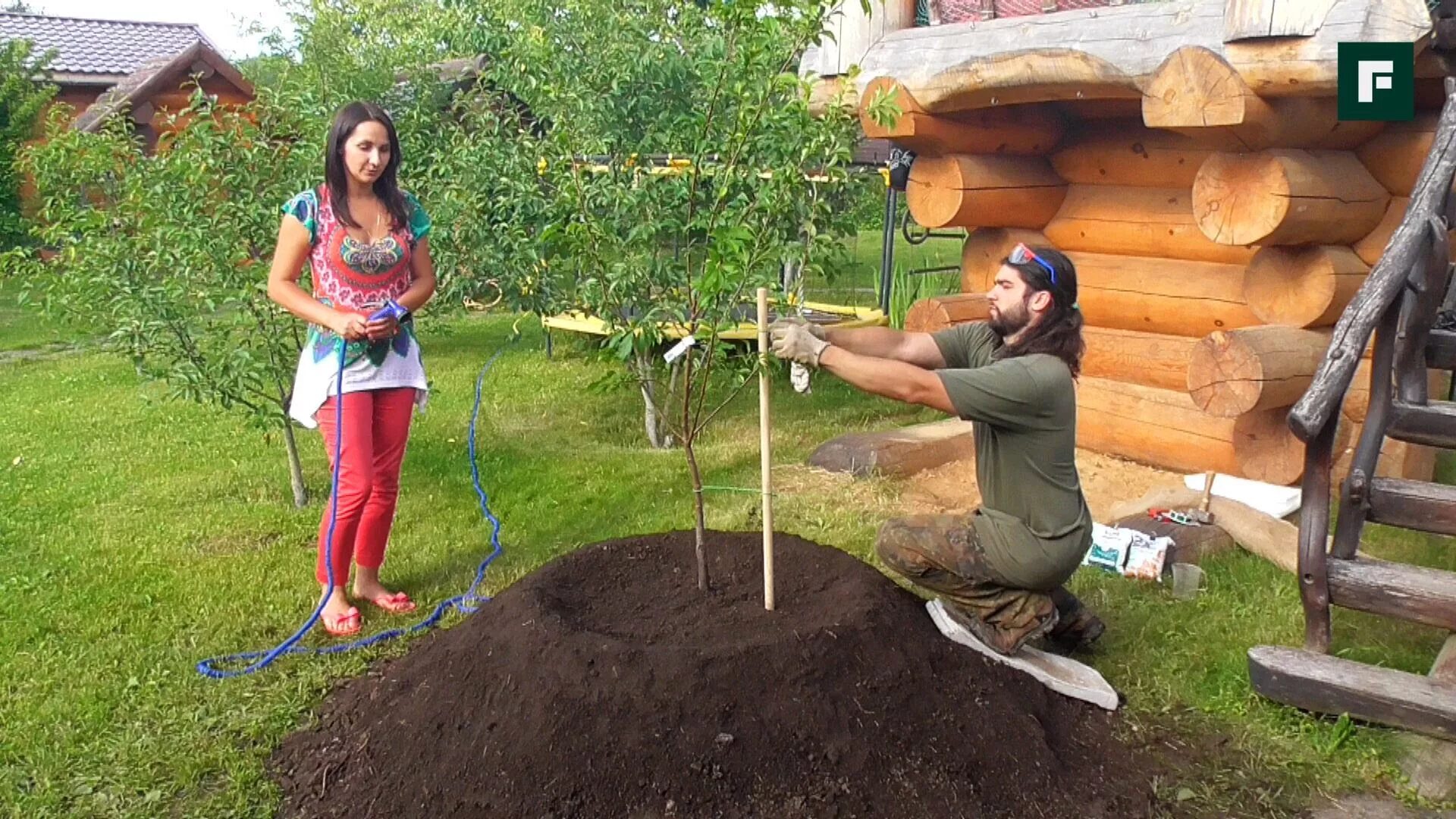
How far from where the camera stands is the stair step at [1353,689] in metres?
3.30

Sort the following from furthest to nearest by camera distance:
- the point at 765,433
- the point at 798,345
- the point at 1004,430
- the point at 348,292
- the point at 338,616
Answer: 1. the point at 338,616
2. the point at 348,292
3. the point at 1004,430
4. the point at 765,433
5. the point at 798,345

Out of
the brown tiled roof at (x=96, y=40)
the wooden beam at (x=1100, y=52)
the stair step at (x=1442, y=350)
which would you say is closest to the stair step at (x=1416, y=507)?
the stair step at (x=1442, y=350)

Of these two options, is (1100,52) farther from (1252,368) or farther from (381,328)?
(381,328)

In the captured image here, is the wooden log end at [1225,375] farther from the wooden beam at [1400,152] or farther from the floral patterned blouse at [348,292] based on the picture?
the floral patterned blouse at [348,292]

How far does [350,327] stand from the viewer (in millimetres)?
3742

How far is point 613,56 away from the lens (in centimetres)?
659

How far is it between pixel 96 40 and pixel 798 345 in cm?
2192

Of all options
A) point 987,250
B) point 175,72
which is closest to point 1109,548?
point 987,250

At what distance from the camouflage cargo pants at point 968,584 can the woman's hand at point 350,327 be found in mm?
1857

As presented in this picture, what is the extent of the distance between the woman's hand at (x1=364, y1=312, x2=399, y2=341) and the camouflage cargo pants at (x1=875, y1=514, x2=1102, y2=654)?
1806 millimetres

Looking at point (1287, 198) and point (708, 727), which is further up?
point (1287, 198)

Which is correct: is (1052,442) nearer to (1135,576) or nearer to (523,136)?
(1135,576)

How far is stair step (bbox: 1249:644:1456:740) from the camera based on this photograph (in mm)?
3301

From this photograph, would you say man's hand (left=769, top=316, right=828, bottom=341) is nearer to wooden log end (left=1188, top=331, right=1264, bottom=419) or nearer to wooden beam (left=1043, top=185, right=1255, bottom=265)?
wooden log end (left=1188, top=331, right=1264, bottom=419)
